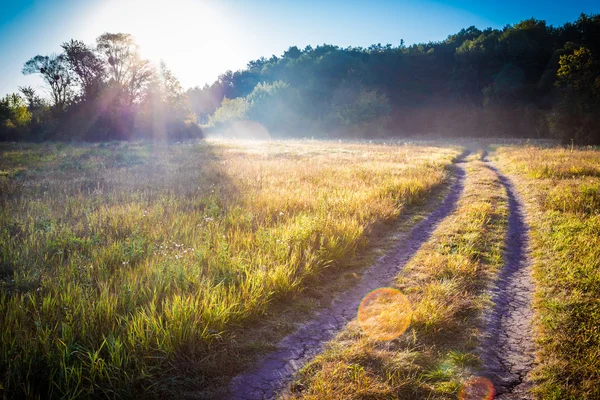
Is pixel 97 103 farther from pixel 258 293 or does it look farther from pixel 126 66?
pixel 258 293

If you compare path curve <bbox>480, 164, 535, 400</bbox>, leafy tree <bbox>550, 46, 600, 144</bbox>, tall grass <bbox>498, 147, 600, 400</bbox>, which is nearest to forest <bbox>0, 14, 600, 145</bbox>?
leafy tree <bbox>550, 46, 600, 144</bbox>

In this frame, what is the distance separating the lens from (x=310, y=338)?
354cm

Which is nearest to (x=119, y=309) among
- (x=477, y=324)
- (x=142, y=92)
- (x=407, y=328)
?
(x=407, y=328)

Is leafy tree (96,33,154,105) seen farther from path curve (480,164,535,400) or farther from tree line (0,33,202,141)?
path curve (480,164,535,400)

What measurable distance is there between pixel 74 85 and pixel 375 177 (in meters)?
44.4

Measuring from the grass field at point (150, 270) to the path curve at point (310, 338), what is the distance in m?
0.40

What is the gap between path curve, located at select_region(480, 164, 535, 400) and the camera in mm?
2871

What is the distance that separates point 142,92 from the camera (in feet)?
136

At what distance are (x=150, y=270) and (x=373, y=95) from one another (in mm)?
61741

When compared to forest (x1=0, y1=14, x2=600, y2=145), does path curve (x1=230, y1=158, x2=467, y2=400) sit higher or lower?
lower

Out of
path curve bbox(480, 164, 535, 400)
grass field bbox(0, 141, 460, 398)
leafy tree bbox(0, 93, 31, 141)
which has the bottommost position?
path curve bbox(480, 164, 535, 400)

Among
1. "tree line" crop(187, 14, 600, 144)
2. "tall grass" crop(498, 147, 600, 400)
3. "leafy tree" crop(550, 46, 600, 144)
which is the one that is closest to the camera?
"tall grass" crop(498, 147, 600, 400)

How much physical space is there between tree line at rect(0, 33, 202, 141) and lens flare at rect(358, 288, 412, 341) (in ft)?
135

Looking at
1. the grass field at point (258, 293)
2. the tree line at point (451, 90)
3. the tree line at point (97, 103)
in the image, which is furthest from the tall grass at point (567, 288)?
the tree line at point (97, 103)
